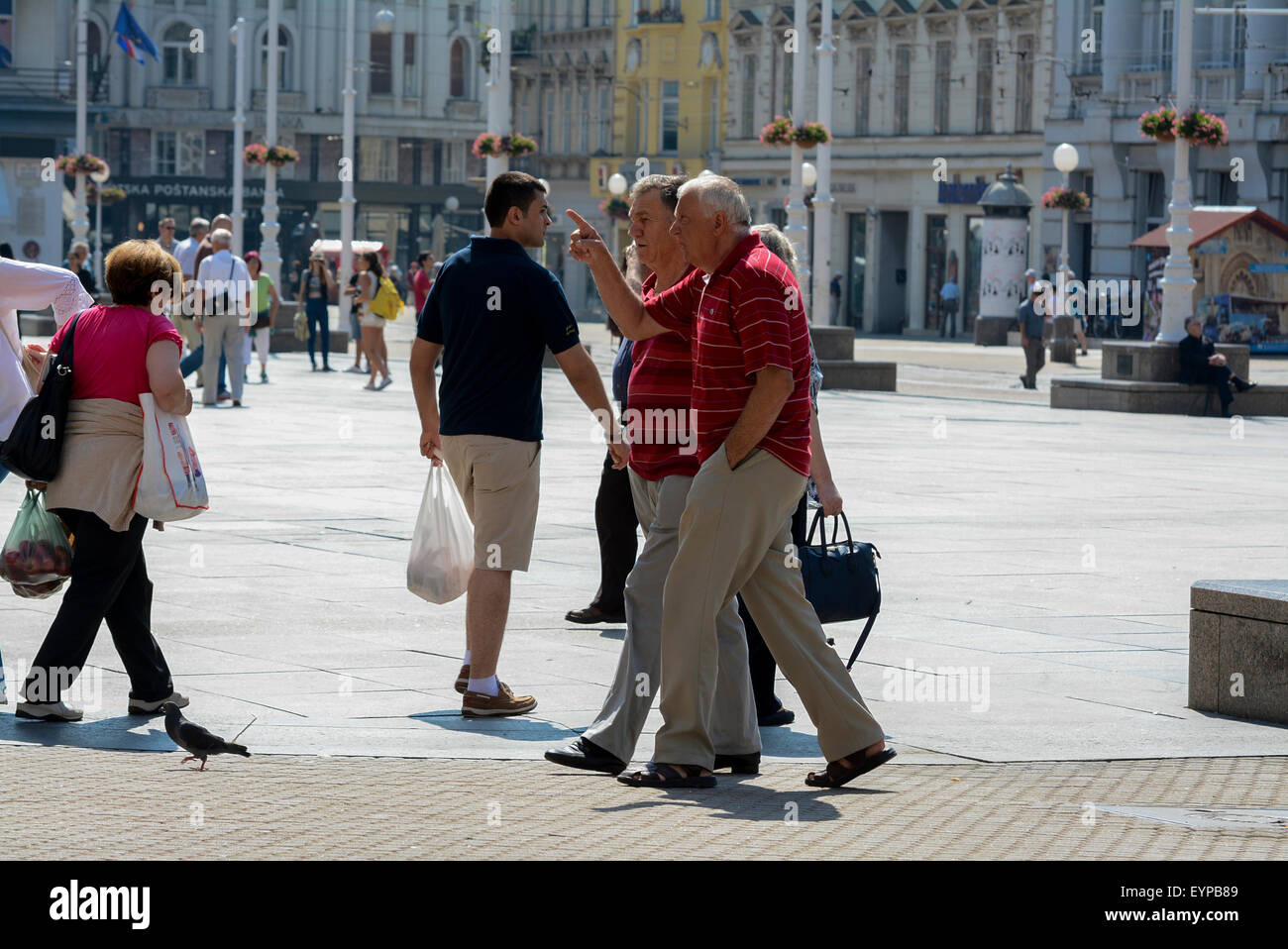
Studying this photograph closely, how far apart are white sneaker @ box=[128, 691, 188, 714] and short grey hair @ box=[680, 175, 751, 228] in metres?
2.57

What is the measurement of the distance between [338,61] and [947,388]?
52.0 metres

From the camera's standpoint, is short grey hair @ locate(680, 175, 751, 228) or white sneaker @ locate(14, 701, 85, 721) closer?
short grey hair @ locate(680, 175, 751, 228)

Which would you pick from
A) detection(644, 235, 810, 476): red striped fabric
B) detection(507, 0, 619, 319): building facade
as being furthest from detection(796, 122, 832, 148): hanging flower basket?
detection(507, 0, 619, 319): building facade

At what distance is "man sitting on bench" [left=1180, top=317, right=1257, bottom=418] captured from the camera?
2673 cm

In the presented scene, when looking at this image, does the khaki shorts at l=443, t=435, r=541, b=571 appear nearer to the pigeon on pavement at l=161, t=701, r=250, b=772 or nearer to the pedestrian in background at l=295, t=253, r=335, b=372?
the pigeon on pavement at l=161, t=701, r=250, b=772

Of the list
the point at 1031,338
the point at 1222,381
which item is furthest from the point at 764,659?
the point at 1031,338

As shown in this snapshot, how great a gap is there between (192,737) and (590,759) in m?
1.22

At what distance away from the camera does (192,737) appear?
6.79m

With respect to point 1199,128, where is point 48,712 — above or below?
below

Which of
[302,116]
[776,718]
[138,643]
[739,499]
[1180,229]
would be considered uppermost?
[302,116]

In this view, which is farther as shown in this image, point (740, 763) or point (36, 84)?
point (36, 84)

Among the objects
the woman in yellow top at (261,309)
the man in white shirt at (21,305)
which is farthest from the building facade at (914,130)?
the man in white shirt at (21,305)

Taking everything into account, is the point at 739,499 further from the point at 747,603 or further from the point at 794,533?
the point at 794,533
